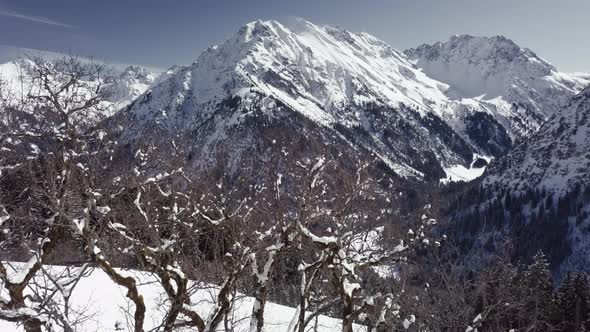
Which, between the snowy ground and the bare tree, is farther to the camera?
the snowy ground

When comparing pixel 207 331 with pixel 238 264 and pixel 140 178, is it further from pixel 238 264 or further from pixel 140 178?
pixel 140 178

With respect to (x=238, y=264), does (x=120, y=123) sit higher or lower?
higher

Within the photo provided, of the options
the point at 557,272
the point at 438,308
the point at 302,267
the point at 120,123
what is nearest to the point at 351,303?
the point at 302,267

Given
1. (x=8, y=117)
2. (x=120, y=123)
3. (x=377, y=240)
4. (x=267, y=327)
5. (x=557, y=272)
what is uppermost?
(x=557, y=272)

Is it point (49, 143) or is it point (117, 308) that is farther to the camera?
point (117, 308)

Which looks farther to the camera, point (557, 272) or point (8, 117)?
point (557, 272)

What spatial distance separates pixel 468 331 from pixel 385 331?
3941mm

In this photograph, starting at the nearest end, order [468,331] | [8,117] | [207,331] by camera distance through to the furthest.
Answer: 1. [207,331]
2. [8,117]
3. [468,331]

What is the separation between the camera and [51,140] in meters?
17.2

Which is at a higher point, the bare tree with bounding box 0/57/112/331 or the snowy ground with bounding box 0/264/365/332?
the bare tree with bounding box 0/57/112/331

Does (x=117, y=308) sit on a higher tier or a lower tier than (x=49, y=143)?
lower

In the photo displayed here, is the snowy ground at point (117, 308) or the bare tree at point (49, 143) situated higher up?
the bare tree at point (49, 143)

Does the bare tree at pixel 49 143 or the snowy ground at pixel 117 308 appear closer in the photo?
the bare tree at pixel 49 143

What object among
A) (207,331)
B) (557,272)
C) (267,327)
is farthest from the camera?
(557,272)
